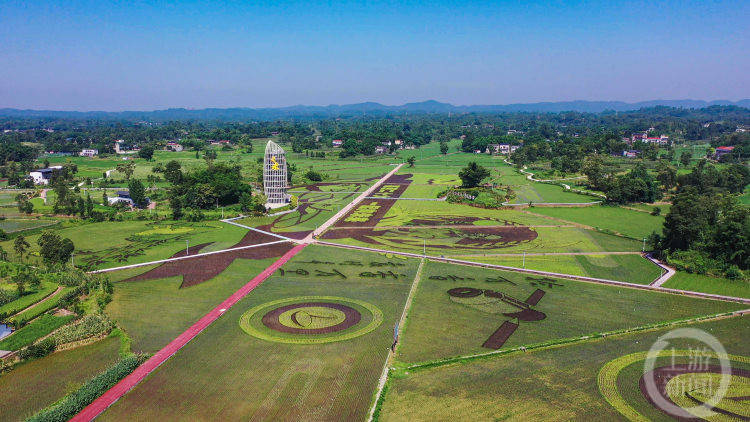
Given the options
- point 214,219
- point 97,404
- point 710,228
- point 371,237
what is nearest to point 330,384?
point 97,404

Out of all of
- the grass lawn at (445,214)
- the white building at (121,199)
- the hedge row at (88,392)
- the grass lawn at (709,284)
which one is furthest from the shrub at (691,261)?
the white building at (121,199)

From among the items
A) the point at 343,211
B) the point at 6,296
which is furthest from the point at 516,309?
the point at 343,211

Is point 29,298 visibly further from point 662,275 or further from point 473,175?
point 473,175

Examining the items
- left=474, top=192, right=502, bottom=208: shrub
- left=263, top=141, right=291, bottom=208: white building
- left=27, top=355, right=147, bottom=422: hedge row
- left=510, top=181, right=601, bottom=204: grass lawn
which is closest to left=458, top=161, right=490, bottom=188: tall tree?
left=474, top=192, right=502, bottom=208: shrub

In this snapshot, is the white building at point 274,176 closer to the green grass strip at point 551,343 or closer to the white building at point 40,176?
the green grass strip at point 551,343

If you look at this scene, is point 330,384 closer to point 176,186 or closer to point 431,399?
point 431,399
